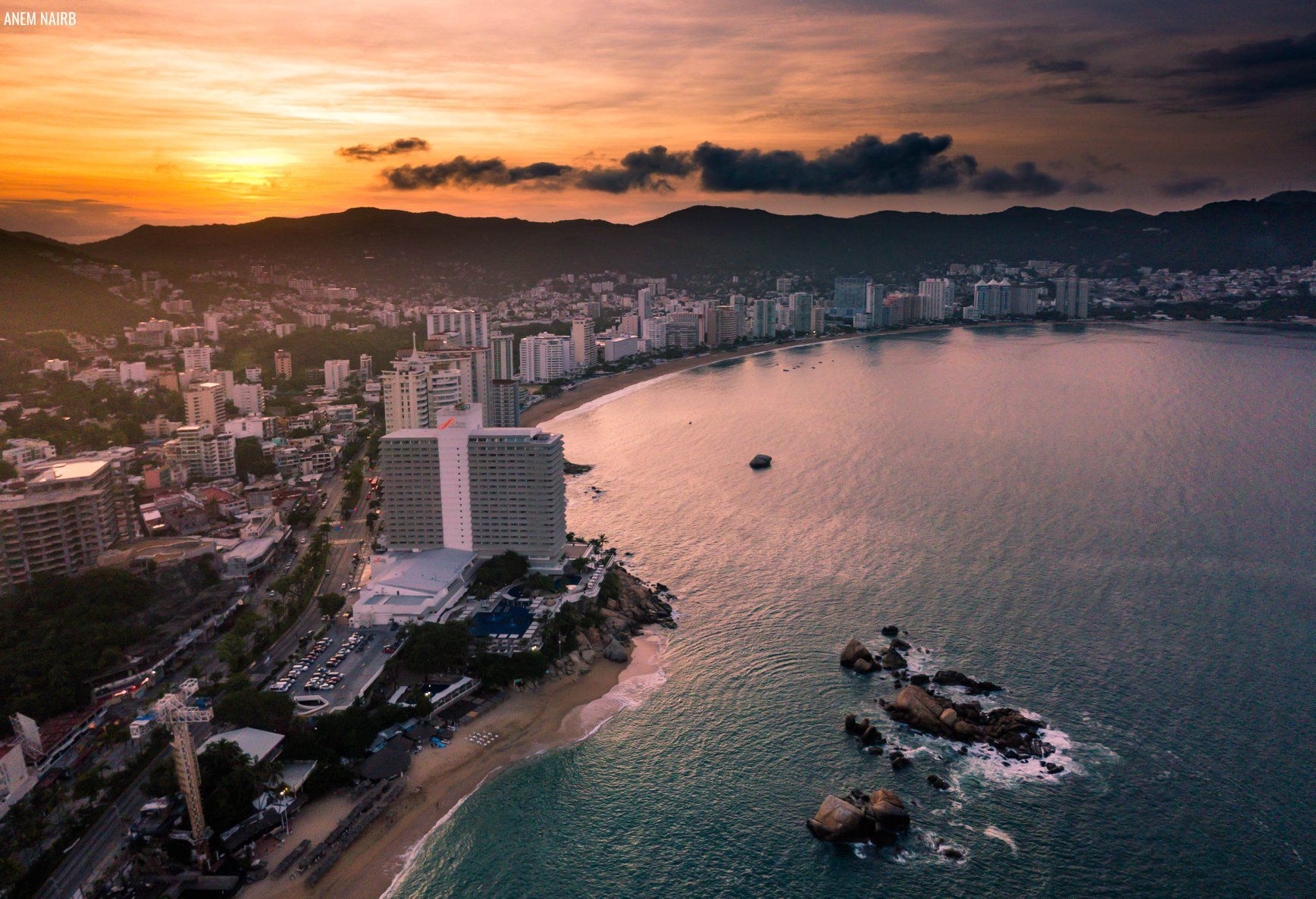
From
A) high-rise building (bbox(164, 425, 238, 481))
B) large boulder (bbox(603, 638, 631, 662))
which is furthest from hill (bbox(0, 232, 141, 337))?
large boulder (bbox(603, 638, 631, 662))

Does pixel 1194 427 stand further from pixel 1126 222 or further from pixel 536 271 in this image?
pixel 1126 222

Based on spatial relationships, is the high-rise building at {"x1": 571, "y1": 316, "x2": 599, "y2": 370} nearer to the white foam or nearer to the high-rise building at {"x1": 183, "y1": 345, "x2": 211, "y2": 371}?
the high-rise building at {"x1": 183, "y1": 345, "x2": 211, "y2": 371}

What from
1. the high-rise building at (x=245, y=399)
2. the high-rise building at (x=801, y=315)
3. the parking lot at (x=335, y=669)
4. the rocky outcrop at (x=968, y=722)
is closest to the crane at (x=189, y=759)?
the parking lot at (x=335, y=669)

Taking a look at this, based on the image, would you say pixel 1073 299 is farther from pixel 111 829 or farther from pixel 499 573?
pixel 111 829

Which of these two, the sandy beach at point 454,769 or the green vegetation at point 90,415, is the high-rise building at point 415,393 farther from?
the sandy beach at point 454,769

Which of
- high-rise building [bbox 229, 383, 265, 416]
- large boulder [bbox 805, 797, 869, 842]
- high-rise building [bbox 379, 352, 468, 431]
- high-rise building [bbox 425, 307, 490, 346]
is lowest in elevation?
large boulder [bbox 805, 797, 869, 842]

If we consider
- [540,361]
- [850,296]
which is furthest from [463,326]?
[850,296]
